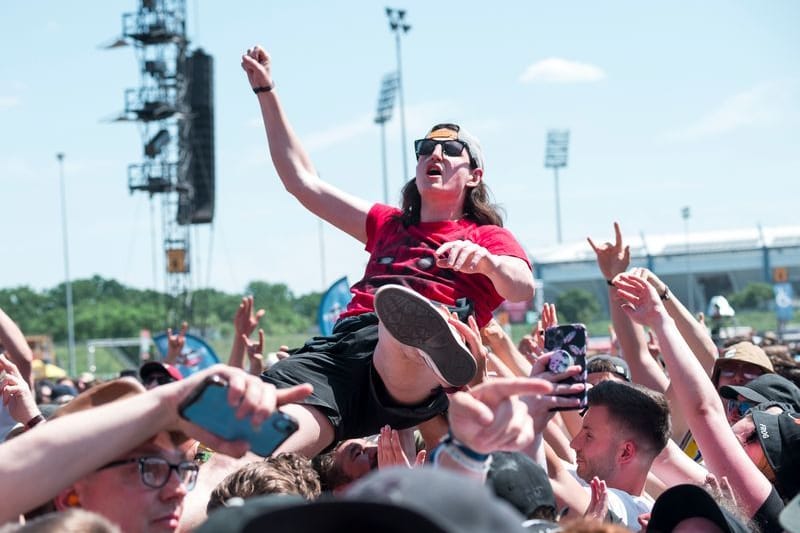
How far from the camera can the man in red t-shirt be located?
4266mm

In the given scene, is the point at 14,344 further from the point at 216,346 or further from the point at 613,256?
the point at 216,346

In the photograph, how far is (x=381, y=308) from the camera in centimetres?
426

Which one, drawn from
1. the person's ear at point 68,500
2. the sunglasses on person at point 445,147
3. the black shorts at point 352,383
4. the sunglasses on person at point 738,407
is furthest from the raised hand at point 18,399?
the sunglasses on person at point 738,407

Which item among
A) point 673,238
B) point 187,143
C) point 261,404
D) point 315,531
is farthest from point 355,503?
point 673,238

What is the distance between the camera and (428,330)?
420 centimetres

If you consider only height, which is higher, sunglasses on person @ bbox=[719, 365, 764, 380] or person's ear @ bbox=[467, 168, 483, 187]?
person's ear @ bbox=[467, 168, 483, 187]

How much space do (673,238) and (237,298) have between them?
30788mm

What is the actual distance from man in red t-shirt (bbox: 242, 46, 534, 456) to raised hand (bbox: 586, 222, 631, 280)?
0.65m

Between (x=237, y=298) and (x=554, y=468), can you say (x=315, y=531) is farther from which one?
(x=237, y=298)

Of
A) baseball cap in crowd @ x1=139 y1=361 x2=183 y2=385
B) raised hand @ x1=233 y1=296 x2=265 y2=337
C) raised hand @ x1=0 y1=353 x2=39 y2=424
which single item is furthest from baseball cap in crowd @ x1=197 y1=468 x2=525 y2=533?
baseball cap in crowd @ x1=139 y1=361 x2=183 y2=385

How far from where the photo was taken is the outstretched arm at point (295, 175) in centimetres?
536

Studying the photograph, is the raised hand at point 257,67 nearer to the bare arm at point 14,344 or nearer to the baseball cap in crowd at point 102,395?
the bare arm at point 14,344

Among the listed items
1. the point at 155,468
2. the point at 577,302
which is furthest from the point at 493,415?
the point at 577,302

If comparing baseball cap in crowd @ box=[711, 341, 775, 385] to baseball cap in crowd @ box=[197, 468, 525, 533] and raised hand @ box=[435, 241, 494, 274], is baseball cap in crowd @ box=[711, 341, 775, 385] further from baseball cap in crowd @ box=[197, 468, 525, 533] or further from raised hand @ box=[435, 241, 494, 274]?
baseball cap in crowd @ box=[197, 468, 525, 533]
